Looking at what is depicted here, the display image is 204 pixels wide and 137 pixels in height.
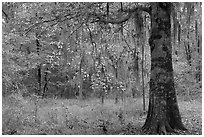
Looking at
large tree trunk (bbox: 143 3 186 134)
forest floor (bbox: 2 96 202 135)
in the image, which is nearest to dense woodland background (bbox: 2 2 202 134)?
forest floor (bbox: 2 96 202 135)

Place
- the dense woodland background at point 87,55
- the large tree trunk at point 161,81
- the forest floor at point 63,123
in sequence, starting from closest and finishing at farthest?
the large tree trunk at point 161,81
the forest floor at point 63,123
the dense woodland background at point 87,55

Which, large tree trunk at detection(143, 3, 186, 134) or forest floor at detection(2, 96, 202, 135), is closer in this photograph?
large tree trunk at detection(143, 3, 186, 134)

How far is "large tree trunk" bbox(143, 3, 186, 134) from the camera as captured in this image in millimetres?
7309

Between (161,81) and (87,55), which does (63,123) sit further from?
(161,81)

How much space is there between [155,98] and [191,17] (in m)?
2.63

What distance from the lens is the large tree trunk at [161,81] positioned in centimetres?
731

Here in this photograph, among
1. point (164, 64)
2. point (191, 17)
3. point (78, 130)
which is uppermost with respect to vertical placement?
point (191, 17)

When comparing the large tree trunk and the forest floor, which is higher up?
the large tree trunk

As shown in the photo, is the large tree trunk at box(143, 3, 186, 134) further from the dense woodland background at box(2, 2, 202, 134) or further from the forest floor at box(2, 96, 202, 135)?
the dense woodland background at box(2, 2, 202, 134)

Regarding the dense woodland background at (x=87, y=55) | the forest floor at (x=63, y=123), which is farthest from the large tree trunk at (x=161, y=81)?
the dense woodland background at (x=87, y=55)

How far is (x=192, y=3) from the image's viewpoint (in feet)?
26.9

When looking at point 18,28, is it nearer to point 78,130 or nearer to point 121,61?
point 121,61

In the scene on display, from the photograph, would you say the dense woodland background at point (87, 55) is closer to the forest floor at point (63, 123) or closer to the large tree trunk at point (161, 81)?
the forest floor at point (63, 123)

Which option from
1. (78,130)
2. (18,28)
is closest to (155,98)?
(78,130)
